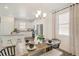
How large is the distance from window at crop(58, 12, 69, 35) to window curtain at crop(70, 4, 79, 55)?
0.04 meters

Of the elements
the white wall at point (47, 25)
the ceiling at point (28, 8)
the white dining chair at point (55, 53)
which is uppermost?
the ceiling at point (28, 8)

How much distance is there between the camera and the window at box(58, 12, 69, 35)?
3.43ft

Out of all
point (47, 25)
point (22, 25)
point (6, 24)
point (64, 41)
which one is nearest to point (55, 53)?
point (64, 41)

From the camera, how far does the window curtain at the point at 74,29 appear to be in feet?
3.34

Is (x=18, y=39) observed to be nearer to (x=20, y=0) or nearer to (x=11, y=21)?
(x=11, y=21)

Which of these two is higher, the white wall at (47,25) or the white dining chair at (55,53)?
the white wall at (47,25)

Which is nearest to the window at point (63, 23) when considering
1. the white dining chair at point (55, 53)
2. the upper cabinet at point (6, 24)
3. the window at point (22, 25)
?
the white dining chair at point (55, 53)

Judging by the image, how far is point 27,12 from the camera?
3.43 feet

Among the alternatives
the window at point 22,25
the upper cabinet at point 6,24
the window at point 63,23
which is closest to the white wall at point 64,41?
the window at point 63,23

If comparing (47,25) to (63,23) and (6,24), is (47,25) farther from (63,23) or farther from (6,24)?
(6,24)

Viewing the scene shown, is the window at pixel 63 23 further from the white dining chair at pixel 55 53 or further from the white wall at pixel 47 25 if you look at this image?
the white dining chair at pixel 55 53

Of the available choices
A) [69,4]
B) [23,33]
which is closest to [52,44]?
[23,33]

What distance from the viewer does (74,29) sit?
3.36 feet

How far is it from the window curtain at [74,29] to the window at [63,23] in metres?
0.04
